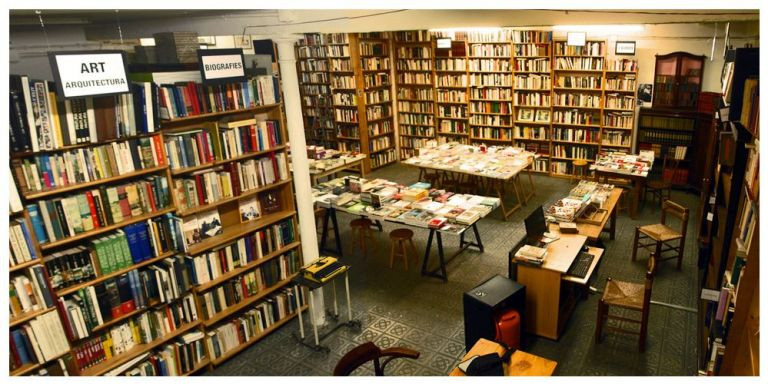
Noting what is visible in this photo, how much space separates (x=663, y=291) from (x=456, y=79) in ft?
20.5

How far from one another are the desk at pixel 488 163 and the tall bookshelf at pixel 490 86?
1344 mm

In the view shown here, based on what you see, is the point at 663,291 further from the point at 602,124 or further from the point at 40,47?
the point at 40,47

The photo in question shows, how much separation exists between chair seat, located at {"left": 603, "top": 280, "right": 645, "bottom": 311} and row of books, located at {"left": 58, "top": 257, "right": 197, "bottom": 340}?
3631 millimetres

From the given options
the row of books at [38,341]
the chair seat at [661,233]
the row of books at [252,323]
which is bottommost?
the row of books at [252,323]

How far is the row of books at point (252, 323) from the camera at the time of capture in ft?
13.8

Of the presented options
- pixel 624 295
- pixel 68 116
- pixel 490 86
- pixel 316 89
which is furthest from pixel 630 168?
pixel 68 116

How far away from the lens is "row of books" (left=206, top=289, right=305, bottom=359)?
13.8 feet

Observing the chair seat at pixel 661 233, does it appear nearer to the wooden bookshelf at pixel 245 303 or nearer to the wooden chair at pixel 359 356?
the wooden chair at pixel 359 356

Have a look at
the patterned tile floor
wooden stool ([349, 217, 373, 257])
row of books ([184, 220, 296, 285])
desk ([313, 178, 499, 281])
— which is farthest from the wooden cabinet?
row of books ([184, 220, 296, 285])

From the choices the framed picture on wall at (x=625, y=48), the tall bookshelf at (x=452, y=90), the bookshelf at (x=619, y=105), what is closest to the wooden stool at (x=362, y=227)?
the tall bookshelf at (x=452, y=90)

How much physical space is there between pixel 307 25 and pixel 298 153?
1.20 meters

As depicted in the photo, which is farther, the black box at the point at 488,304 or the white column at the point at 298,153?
the white column at the point at 298,153

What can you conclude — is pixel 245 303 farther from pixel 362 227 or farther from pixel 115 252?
pixel 362 227
